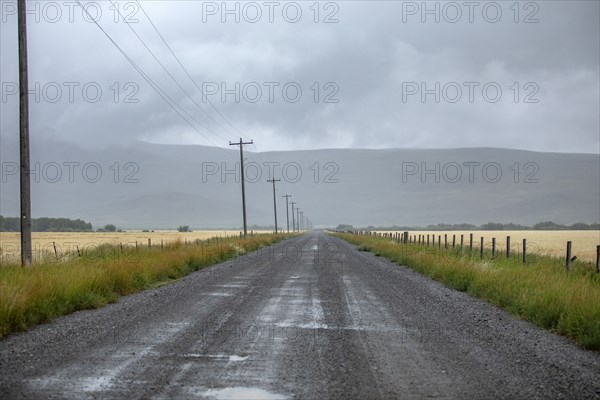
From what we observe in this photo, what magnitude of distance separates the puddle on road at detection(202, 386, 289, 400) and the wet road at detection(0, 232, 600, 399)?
0.04 feet

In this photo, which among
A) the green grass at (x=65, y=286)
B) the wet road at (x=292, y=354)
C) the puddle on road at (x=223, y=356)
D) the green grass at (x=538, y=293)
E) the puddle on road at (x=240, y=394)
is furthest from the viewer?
the green grass at (x=538, y=293)

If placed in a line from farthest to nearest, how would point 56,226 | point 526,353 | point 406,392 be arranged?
point 56,226, point 526,353, point 406,392

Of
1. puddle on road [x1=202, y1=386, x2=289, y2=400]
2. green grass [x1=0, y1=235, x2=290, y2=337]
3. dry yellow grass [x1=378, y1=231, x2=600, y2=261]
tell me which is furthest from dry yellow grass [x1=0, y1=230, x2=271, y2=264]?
dry yellow grass [x1=378, y1=231, x2=600, y2=261]

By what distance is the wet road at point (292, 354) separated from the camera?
19.6ft

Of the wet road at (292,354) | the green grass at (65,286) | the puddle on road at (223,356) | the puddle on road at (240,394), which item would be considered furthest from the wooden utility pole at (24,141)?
the puddle on road at (240,394)

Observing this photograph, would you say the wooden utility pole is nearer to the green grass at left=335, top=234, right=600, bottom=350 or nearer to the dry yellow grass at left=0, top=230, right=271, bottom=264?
the dry yellow grass at left=0, top=230, right=271, bottom=264

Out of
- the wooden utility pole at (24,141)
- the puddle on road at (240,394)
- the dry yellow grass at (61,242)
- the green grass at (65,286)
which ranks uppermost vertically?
the wooden utility pole at (24,141)

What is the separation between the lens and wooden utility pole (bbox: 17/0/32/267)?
14.4 metres

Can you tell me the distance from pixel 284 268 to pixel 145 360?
52.5 ft

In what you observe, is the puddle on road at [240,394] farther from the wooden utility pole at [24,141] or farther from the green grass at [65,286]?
the wooden utility pole at [24,141]

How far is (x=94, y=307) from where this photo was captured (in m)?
11.8

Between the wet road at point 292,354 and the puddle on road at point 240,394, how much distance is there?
1 cm

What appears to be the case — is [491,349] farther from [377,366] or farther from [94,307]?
[94,307]

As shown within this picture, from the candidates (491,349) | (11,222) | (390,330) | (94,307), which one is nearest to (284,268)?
(94,307)
